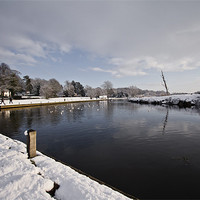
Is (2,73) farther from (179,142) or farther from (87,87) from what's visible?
(87,87)

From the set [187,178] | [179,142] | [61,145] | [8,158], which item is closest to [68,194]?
[8,158]

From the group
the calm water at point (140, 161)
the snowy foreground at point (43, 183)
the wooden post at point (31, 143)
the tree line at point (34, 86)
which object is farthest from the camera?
the tree line at point (34, 86)

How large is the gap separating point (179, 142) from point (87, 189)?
22.2 feet

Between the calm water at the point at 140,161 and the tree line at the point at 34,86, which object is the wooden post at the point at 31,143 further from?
the tree line at the point at 34,86

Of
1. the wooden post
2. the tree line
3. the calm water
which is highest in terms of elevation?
the tree line

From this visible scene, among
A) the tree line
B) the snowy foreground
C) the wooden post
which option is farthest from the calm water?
the tree line

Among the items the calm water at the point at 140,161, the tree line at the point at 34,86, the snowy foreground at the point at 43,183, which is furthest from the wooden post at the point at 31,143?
the tree line at the point at 34,86

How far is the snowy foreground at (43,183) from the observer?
108 inches

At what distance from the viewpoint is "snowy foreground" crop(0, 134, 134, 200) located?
275 cm

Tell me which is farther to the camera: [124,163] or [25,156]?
[124,163]

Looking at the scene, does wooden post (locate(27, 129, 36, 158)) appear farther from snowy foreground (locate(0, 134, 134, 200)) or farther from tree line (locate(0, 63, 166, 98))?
tree line (locate(0, 63, 166, 98))

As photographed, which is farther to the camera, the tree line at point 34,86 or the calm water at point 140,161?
the tree line at point 34,86

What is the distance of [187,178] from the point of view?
4016 mm

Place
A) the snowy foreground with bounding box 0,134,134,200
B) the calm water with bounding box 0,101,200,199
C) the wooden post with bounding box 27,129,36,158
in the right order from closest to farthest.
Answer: the snowy foreground with bounding box 0,134,134,200 < the calm water with bounding box 0,101,200,199 < the wooden post with bounding box 27,129,36,158
